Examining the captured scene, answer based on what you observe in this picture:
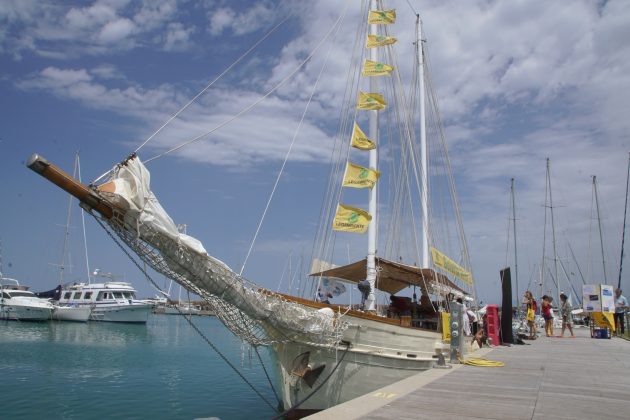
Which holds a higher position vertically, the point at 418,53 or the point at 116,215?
the point at 418,53

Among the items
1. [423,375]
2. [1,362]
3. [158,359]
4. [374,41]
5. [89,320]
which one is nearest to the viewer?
[423,375]

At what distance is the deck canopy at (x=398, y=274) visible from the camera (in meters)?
14.3

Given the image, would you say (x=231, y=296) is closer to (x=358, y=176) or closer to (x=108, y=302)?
(x=358, y=176)

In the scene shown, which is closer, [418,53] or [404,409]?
[404,409]

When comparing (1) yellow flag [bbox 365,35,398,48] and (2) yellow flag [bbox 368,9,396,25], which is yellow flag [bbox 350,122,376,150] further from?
(2) yellow flag [bbox 368,9,396,25]

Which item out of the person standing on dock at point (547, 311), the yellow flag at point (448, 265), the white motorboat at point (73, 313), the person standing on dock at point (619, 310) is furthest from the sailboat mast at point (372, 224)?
the white motorboat at point (73, 313)

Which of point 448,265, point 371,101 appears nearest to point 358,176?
point 371,101

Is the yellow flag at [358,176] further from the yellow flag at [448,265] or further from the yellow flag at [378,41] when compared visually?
the yellow flag at [378,41]

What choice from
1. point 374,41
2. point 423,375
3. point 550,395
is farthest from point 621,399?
point 374,41

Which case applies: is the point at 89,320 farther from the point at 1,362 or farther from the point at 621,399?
the point at 621,399

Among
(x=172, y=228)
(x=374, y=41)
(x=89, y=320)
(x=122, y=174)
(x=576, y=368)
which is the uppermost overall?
(x=374, y=41)

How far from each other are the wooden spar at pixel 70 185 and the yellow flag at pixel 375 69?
1069 centimetres

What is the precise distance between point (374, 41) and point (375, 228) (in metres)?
6.66

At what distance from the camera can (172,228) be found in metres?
8.11
